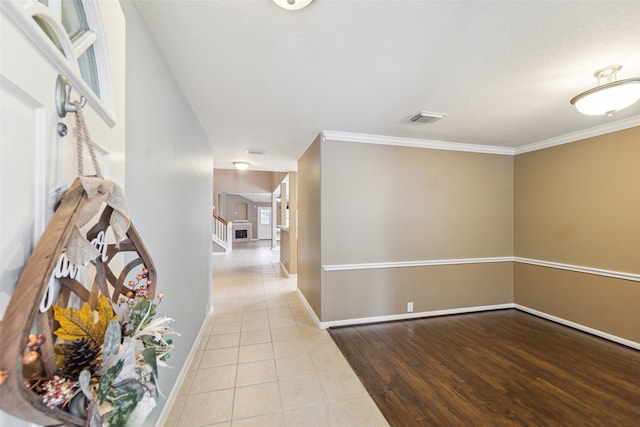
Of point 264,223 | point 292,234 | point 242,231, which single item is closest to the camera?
point 292,234

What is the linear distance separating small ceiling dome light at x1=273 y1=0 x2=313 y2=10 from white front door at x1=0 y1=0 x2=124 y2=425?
0.84m

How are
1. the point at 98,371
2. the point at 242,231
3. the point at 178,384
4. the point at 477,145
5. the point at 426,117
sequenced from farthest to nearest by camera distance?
the point at 242,231 → the point at 477,145 → the point at 426,117 → the point at 178,384 → the point at 98,371

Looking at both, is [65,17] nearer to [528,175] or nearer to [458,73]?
[458,73]

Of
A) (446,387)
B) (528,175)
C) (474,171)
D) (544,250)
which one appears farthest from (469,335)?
(528,175)

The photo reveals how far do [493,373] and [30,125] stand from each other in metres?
3.32

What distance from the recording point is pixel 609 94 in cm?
176

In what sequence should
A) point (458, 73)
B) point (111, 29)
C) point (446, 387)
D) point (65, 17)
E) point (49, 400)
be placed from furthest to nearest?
1. point (446, 387)
2. point (458, 73)
3. point (111, 29)
4. point (65, 17)
5. point (49, 400)

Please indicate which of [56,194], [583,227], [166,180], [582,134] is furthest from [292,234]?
[56,194]

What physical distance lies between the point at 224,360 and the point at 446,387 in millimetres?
2079

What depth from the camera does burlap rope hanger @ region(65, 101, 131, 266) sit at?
56 cm

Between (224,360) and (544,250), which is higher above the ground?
(544,250)

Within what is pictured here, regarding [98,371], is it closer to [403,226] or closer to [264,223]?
[403,226]

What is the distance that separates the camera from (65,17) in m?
0.70

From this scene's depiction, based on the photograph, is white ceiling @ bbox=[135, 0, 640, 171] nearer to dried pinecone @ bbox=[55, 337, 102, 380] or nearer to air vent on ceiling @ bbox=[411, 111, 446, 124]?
air vent on ceiling @ bbox=[411, 111, 446, 124]
